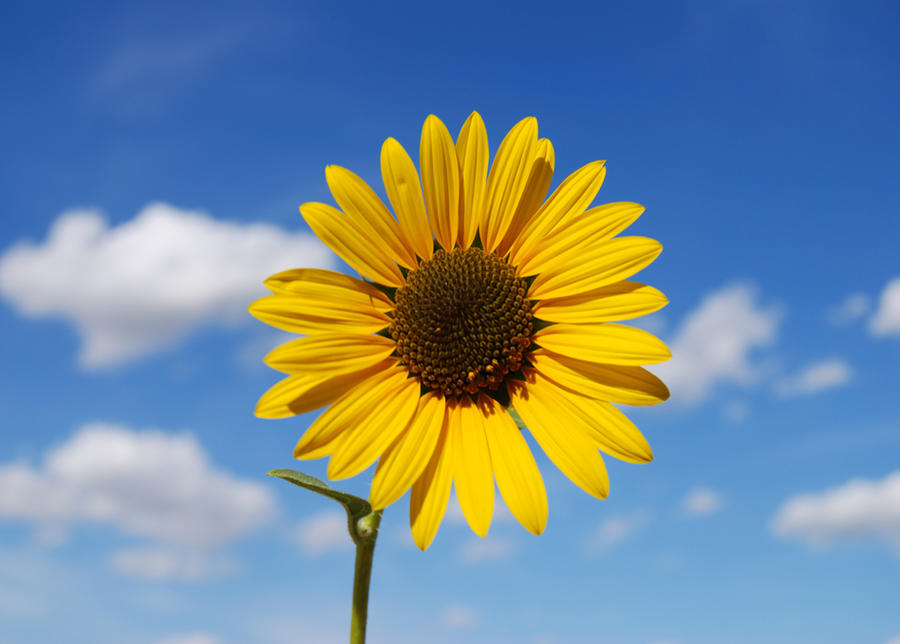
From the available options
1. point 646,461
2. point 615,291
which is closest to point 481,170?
point 615,291

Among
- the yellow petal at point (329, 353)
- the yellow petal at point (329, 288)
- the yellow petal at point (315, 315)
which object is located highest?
the yellow petal at point (329, 288)

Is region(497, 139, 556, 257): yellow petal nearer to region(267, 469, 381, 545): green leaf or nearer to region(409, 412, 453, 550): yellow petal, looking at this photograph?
region(409, 412, 453, 550): yellow petal

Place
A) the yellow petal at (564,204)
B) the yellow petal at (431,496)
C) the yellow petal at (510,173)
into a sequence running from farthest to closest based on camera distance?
1. the yellow petal at (510,173)
2. the yellow petal at (564,204)
3. the yellow petal at (431,496)

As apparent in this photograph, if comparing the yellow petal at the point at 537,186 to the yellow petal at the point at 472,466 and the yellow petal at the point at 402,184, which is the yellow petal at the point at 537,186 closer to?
the yellow petal at the point at 402,184

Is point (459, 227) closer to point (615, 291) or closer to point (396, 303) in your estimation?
point (396, 303)

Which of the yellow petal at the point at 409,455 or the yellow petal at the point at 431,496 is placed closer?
the yellow petal at the point at 431,496

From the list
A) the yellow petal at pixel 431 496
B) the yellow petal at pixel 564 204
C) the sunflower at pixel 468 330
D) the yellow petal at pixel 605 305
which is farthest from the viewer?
the yellow petal at pixel 564 204

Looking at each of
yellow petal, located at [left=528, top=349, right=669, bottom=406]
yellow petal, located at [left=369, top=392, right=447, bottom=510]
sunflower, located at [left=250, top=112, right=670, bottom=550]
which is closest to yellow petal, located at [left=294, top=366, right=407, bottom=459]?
sunflower, located at [left=250, top=112, right=670, bottom=550]

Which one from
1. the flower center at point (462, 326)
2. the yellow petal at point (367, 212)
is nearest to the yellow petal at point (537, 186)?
the flower center at point (462, 326)
